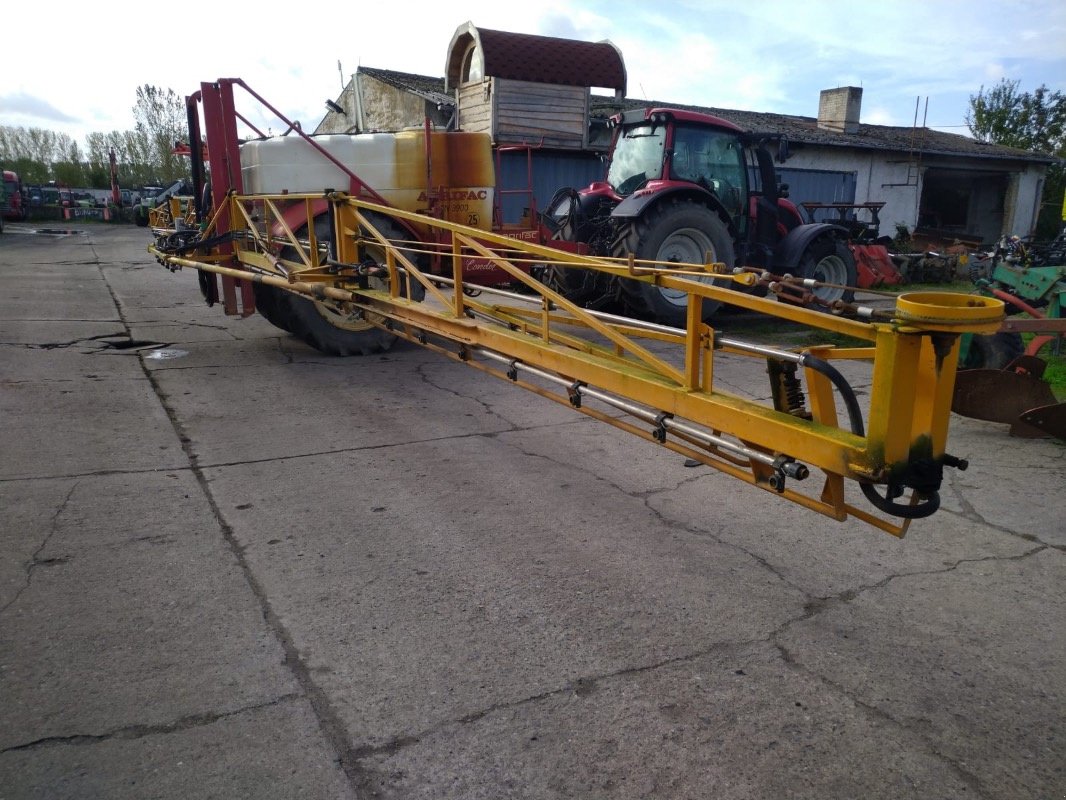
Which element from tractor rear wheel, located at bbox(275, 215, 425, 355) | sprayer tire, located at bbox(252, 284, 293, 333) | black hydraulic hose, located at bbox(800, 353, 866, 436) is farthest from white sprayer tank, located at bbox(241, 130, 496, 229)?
black hydraulic hose, located at bbox(800, 353, 866, 436)

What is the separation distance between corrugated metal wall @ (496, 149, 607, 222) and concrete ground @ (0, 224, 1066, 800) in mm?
12654

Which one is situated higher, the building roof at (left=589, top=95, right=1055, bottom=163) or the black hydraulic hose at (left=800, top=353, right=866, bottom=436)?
the building roof at (left=589, top=95, right=1055, bottom=163)

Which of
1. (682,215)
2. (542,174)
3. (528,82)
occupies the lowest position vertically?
(682,215)

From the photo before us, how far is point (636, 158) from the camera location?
964cm

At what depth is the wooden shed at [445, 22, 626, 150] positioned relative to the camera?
16172 millimetres

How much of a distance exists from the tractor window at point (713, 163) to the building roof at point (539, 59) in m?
7.86

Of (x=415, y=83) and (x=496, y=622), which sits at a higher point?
(x=415, y=83)

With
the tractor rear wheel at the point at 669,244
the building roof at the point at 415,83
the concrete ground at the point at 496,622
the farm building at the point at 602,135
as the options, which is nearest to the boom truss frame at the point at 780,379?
the concrete ground at the point at 496,622

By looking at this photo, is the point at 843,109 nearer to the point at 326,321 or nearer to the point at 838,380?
the point at 326,321

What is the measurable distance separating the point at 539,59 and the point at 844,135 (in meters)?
11.7

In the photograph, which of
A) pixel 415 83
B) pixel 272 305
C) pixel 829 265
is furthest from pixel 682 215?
pixel 415 83

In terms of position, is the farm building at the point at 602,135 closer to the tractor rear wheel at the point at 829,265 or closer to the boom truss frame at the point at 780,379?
the tractor rear wheel at the point at 829,265

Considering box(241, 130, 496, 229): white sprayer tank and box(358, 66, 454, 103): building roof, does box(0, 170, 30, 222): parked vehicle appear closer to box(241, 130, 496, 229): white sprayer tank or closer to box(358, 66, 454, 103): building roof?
box(358, 66, 454, 103): building roof

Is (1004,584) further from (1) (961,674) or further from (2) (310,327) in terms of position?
(2) (310,327)
